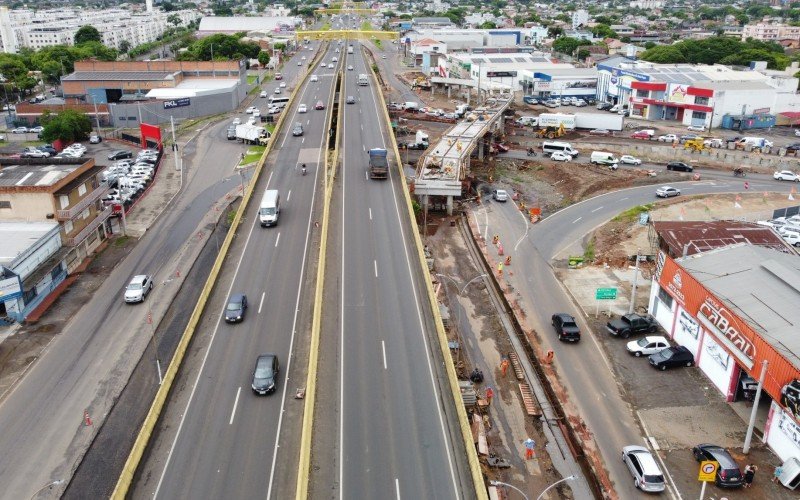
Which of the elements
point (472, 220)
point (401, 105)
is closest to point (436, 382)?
point (472, 220)

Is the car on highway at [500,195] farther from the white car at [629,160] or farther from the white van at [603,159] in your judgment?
the white car at [629,160]

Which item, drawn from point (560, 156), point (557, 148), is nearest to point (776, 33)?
point (557, 148)

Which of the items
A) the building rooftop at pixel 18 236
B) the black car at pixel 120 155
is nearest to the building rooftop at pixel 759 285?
the building rooftop at pixel 18 236

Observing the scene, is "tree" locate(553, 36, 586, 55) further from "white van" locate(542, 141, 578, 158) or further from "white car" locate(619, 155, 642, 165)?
"white car" locate(619, 155, 642, 165)

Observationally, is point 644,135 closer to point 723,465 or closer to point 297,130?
point 297,130

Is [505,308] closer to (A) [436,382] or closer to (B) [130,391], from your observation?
(A) [436,382]
